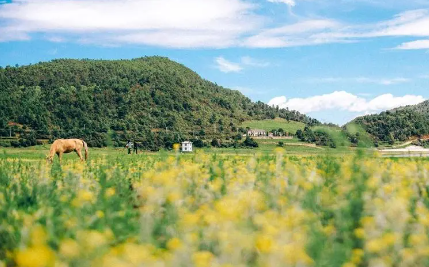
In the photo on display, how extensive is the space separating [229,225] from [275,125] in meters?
178

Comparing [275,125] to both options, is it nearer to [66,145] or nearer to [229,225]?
[66,145]

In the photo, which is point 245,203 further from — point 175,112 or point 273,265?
point 175,112

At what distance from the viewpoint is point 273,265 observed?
4000mm

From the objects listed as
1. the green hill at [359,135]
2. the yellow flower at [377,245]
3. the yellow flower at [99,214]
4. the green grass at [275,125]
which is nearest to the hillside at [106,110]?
the green grass at [275,125]

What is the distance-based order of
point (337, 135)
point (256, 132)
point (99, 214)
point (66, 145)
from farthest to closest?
point (256, 132) < point (66, 145) < point (337, 135) < point (99, 214)

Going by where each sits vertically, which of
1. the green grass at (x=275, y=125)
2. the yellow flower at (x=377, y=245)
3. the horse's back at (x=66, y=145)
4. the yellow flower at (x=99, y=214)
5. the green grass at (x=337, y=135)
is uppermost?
the green grass at (x=275, y=125)

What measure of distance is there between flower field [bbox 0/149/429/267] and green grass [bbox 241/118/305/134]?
529 ft

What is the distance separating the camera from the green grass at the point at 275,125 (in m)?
174

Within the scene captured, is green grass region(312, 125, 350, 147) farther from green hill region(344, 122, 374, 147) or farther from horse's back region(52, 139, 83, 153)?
horse's back region(52, 139, 83, 153)

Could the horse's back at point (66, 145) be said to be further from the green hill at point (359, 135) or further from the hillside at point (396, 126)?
the hillside at point (396, 126)

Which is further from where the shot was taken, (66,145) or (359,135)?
(66,145)

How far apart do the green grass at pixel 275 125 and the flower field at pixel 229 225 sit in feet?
529

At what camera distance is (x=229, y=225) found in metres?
5.01

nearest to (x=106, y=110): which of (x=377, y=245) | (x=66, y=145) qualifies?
(x=66, y=145)
